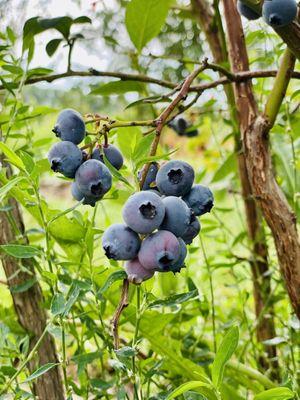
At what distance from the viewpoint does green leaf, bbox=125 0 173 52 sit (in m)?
0.90

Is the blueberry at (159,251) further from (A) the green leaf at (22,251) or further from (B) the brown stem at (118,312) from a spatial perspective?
(A) the green leaf at (22,251)

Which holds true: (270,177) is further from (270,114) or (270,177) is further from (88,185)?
(88,185)

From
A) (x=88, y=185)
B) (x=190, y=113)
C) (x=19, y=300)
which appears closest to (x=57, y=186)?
(x=190, y=113)

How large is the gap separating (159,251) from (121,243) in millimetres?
35

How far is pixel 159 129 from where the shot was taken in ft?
1.82

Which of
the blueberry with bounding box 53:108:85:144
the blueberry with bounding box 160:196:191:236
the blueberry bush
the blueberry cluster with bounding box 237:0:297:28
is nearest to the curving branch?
the blueberry bush

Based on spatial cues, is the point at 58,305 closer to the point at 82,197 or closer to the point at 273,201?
the point at 82,197

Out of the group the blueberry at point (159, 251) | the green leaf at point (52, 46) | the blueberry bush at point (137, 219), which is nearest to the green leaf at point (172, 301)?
the blueberry bush at point (137, 219)

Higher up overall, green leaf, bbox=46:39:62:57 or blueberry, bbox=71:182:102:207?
green leaf, bbox=46:39:62:57

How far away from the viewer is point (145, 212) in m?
0.48

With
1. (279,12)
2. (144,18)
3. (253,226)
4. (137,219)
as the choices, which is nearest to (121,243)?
(137,219)

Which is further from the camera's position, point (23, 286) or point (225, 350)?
point (23, 286)

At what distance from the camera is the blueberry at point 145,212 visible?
0.48 metres

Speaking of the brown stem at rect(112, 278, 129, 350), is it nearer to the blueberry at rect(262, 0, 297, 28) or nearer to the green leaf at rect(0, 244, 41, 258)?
the green leaf at rect(0, 244, 41, 258)
